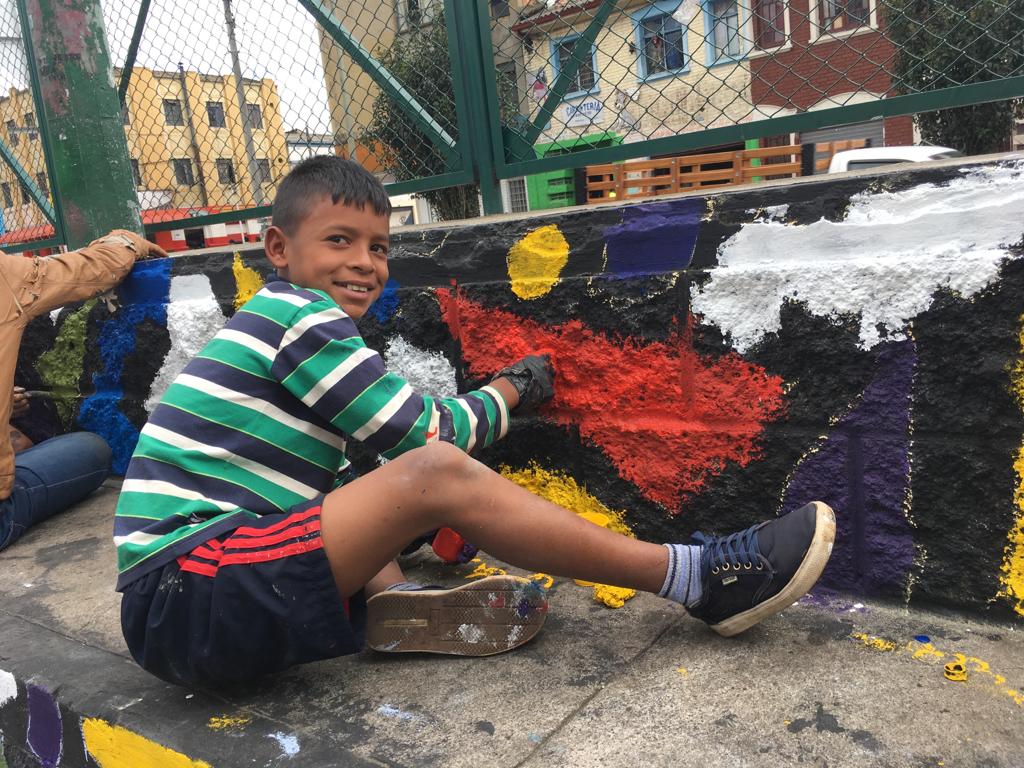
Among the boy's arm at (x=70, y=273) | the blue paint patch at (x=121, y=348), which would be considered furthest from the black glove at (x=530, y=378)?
the boy's arm at (x=70, y=273)

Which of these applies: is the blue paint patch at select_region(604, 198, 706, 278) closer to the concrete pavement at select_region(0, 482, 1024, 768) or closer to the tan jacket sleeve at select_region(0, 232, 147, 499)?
the concrete pavement at select_region(0, 482, 1024, 768)

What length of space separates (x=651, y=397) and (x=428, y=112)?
3.90ft

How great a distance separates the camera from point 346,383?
1573 mm

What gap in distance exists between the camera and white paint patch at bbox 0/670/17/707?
186cm

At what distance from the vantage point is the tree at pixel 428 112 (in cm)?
239

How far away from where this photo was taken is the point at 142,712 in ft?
5.28

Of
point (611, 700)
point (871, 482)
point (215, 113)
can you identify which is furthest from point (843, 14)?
point (215, 113)

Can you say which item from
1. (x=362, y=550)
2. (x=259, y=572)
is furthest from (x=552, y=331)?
(x=259, y=572)

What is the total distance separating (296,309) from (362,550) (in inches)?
20.8

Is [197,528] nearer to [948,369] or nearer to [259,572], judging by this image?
[259,572]

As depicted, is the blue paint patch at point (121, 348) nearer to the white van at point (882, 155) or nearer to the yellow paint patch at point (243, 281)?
the yellow paint patch at point (243, 281)

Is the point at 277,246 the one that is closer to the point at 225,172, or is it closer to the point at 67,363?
the point at 225,172

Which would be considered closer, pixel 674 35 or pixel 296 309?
pixel 296 309

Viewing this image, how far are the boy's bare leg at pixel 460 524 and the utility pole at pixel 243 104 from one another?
182 cm
